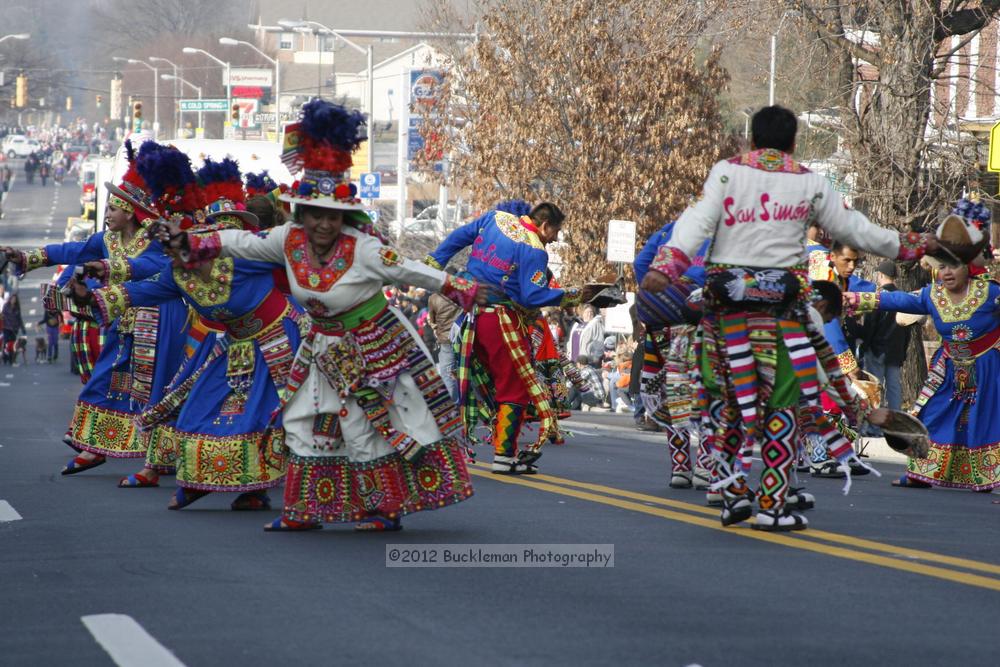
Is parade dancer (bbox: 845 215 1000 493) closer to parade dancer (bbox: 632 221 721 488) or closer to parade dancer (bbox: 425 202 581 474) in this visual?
parade dancer (bbox: 632 221 721 488)

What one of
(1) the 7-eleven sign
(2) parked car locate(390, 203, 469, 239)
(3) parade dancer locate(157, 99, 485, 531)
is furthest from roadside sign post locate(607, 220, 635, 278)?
(1) the 7-eleven sign

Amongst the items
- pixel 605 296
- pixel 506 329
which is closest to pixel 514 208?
pixel 506 329

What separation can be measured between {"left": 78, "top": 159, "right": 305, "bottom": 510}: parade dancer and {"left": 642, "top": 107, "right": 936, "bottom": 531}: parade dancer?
7.86 ft

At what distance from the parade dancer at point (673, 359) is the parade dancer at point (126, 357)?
320 cm

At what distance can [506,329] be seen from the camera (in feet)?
40.9

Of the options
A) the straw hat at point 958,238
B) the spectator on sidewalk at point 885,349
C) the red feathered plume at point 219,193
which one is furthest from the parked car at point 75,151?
the straw hat at point 958,238

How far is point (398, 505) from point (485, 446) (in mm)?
7401

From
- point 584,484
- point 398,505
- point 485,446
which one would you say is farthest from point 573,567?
point 485,446

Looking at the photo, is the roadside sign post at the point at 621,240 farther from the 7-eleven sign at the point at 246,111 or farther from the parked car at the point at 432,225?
the 7-eleven sign at the point at 246,111

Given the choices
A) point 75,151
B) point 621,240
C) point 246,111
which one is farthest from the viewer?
point 75,151

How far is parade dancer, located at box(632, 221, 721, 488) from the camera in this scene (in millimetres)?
10359

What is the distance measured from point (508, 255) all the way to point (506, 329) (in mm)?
577

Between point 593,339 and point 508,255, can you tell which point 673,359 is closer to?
point 508,255

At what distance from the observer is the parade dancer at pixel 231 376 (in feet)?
31.2
